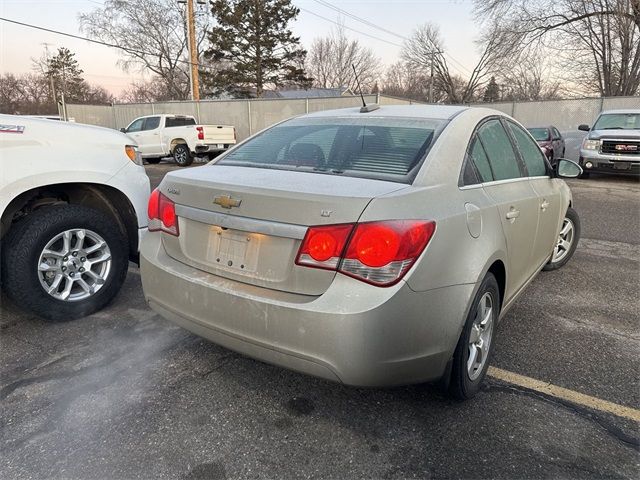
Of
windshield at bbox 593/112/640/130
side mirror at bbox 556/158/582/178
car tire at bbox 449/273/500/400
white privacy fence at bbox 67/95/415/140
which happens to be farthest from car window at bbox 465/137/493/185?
white privacy fence at bbox 67/95/415/140

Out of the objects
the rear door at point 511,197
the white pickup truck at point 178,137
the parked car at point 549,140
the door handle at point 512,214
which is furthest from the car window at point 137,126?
the door handle at point 512,214

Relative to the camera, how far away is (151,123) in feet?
55.4

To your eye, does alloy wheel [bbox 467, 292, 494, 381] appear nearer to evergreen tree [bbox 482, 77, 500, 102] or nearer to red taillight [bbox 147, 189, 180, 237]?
red taillight [bbox 147, 189, 180, 237]

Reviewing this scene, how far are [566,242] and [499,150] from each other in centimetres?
243

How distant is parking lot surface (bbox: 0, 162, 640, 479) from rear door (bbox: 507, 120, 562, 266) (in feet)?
2.05

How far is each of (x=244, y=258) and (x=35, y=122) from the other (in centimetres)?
229

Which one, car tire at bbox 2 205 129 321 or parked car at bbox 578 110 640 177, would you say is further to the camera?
parked car at bbox 578 110 640 177

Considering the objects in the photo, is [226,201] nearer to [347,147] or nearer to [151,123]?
[347,147]

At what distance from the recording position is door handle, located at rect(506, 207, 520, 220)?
8.59 feet

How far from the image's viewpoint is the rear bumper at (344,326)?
1850mm

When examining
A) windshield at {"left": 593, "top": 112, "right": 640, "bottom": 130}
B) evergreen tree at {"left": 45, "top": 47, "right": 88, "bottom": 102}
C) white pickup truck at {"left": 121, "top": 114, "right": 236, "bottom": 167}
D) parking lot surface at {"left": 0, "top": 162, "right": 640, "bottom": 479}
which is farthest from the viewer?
evergreen tree at {"left": 45, "top": 47, "right": 88, "bottom": 102}

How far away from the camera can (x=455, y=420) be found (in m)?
2.27

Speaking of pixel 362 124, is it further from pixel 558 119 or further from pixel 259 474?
pixel 558 119

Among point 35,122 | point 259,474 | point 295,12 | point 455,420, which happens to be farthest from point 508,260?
point 295,12
